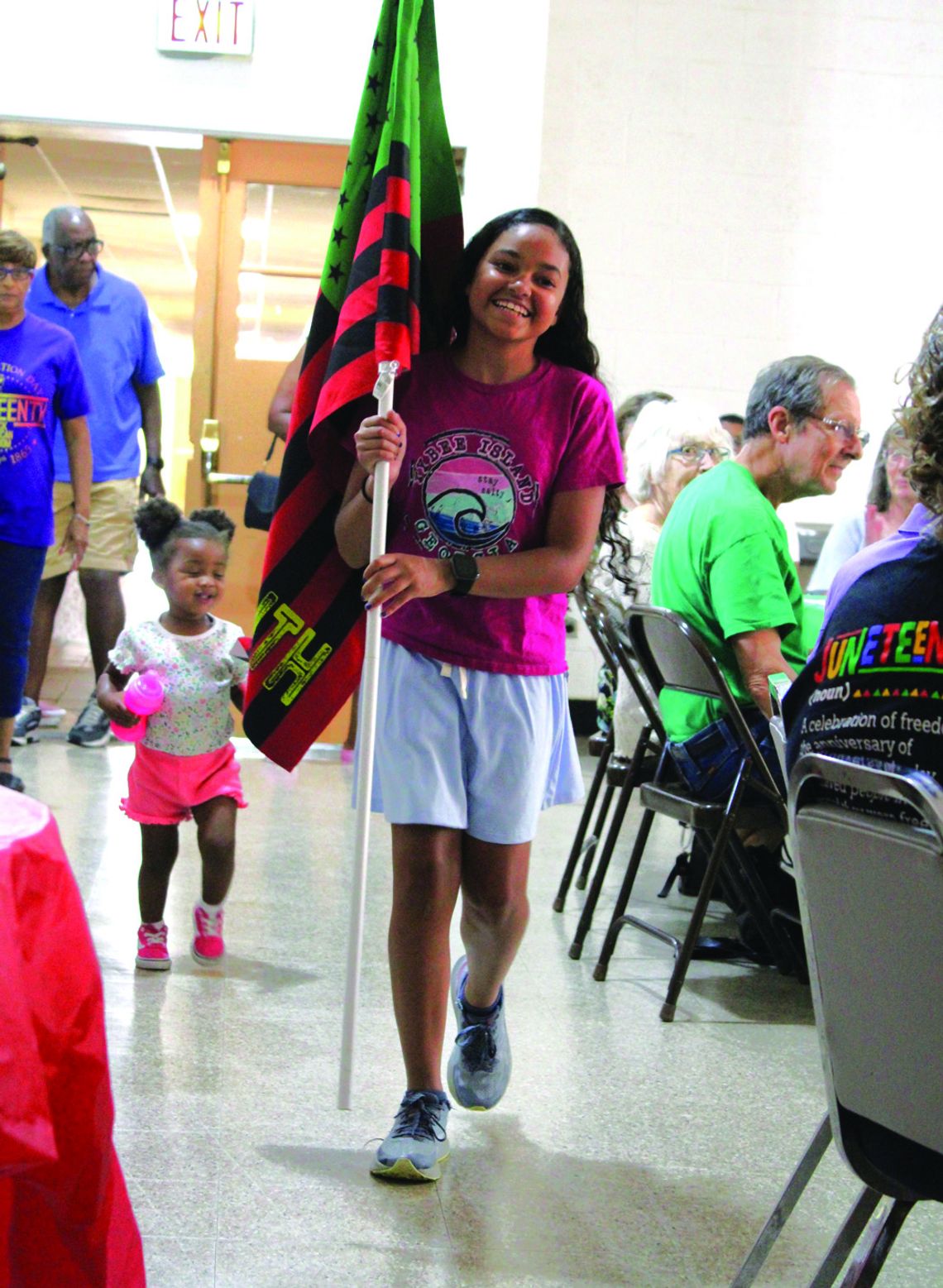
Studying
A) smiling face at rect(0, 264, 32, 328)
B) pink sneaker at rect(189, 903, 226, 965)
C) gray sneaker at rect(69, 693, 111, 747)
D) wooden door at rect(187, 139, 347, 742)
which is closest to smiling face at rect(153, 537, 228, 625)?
pink sneaker at rect(189, 903, 226, 965)

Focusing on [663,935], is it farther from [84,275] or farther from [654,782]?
[84,275]

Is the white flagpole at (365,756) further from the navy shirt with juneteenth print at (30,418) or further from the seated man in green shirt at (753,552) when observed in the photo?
the navy shirt with juneteenth print at (30,418)

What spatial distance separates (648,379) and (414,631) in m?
4.50

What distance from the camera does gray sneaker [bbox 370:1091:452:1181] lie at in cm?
209

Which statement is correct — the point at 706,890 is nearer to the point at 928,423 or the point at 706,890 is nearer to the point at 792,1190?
the point at 792,1190

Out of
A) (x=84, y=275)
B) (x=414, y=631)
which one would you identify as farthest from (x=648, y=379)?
(x=414, y=631)

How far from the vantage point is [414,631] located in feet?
7.04

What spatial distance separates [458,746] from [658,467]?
1.99 meters

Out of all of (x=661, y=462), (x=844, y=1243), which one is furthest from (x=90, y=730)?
(x=844, y=1243)

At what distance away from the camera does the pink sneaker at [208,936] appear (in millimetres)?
3027

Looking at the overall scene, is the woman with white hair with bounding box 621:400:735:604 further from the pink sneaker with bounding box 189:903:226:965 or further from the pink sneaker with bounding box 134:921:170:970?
the pink sneaker with bounding box 134:921:170:970

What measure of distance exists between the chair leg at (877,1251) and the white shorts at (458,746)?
0.92 metres

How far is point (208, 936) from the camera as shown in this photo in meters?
3.03

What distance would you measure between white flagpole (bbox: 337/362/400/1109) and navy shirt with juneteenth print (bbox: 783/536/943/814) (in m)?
0.88
